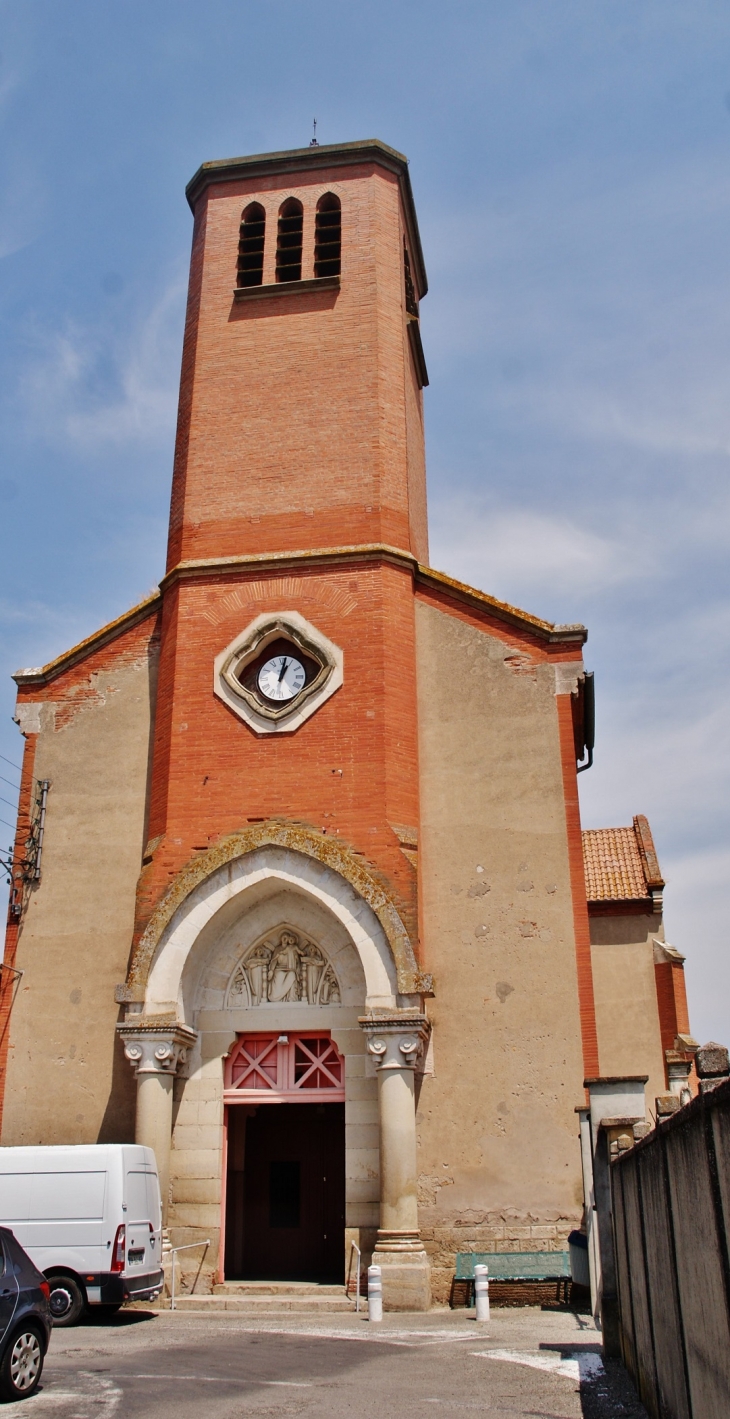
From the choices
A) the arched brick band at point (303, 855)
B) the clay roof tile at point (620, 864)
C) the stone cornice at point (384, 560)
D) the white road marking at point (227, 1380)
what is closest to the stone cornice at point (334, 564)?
the stone cornice at point (384, 560)

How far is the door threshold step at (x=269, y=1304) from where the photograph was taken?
45.4ft

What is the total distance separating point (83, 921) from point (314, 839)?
3773mm

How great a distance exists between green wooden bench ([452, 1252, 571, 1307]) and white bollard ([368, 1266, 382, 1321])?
1767mm

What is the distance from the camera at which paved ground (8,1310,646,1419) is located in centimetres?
781

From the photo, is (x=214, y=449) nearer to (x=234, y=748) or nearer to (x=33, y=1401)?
(x=234, y=748)

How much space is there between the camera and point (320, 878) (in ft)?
51.8

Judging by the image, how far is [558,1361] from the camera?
9734mm

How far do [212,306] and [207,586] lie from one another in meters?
5.62

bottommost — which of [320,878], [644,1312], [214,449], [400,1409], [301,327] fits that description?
[400,1409]

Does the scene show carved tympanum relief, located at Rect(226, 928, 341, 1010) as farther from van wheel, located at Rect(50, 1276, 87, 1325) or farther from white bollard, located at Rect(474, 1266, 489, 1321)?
van wheel, located at Rect(50, 1276, 87, 1325)

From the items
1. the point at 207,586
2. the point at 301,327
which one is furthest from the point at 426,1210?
the point at 301,327

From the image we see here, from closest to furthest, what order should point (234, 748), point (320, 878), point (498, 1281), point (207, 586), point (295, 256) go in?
point (498, 1281) < point (320, 878) < point (234, 748) < point (207, 586) < point (295, 256)

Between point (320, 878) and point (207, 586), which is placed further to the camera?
point (207, 586)

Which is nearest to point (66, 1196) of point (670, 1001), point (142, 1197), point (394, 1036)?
point (142, 1197)
